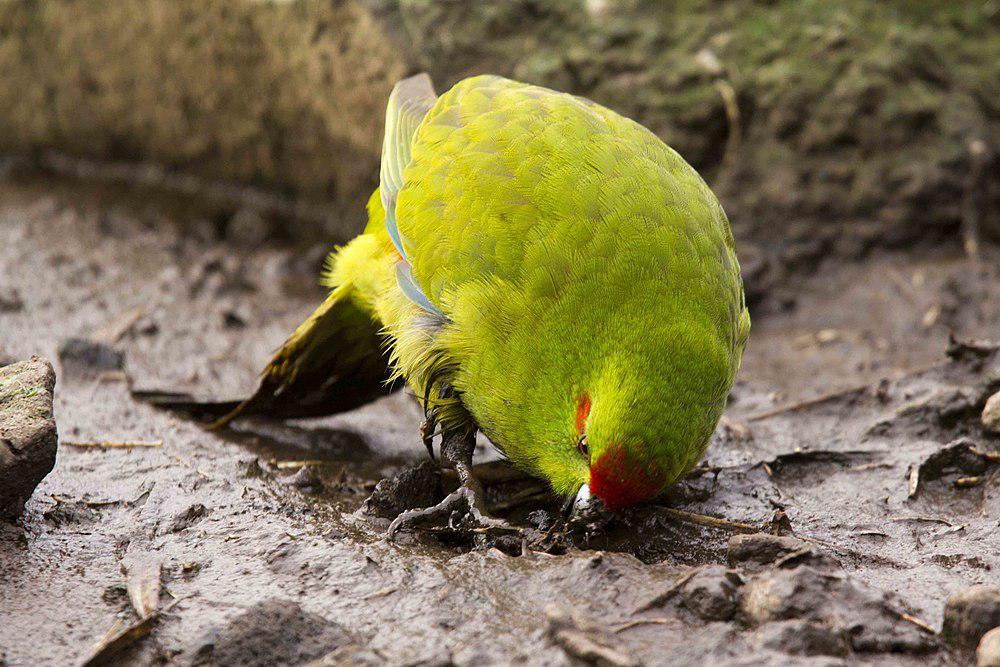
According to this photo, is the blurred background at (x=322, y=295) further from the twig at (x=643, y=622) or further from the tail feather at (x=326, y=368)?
the tail feather at (x=326, y=368)

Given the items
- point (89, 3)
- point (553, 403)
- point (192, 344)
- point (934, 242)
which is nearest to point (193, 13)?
point (89, 3)

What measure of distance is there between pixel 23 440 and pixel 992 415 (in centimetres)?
349

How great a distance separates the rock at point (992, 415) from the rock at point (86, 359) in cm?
386

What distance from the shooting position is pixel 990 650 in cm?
224

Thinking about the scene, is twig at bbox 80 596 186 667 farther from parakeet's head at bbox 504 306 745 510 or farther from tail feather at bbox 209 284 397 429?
tail feather at bbox 209 284 397 429

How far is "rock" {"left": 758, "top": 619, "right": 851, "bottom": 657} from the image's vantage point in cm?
228

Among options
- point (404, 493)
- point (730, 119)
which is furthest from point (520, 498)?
point (730, 119)

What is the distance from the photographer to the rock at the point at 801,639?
228 centimetres

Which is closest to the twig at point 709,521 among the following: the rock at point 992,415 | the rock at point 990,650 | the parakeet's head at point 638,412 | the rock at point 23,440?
the parakeet's head at point 638,412

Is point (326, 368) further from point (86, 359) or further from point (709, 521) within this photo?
point (709, 521)

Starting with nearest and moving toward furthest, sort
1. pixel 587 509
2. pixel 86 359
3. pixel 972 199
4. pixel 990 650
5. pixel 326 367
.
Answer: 1. pixel 990 650
2. pixel 587 509
3. pixel 326 367
4. pixel 86 359
5. pixel 972 199

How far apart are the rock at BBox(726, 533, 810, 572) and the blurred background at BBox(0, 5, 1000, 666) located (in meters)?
0.20

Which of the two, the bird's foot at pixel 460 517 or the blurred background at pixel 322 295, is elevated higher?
the blurred background at pixel 322 295

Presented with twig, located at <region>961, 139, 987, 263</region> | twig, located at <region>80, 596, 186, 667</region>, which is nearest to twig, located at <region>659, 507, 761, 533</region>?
twig, located at <region>80, 596, 186, 667</region>
